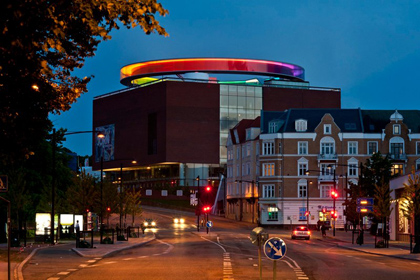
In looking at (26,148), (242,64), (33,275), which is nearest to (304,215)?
(242,64)

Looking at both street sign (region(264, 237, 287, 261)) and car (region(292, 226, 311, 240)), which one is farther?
car (region(292, 226, 311, 240))

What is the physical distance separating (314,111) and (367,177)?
3242cm

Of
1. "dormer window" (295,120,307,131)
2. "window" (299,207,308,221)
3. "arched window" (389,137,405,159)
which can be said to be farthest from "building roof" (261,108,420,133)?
"window" (299,207,308,221)

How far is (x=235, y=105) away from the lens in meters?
155

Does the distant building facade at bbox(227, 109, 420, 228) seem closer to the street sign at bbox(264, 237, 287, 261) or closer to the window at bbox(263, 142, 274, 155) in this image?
the window at bbox(263, 142, 274, 155)

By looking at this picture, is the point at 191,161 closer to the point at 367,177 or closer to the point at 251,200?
the point at 251,200

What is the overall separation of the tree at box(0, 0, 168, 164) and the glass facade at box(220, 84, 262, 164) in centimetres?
13188

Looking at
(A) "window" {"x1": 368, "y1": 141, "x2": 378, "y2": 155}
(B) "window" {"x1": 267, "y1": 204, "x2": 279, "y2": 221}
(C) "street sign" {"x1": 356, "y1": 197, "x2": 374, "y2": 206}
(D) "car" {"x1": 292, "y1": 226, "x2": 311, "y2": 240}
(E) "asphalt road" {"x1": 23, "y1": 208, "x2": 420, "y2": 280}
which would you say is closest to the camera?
(E) "asphalt road" {"x1": 23, "y1": 208, "x2": 420, "y2": 280}

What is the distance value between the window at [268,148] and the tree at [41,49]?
8722cm

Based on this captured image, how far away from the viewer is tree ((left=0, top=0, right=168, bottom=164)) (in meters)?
13.2

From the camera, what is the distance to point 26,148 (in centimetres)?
1930

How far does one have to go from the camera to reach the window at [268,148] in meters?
108

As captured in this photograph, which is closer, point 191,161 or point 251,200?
point 251,200

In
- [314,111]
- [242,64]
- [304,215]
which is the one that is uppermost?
[242,64]
